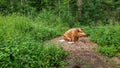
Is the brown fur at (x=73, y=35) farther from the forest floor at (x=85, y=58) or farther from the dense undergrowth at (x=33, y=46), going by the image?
the dense undergrowth at (x=33, y=46)

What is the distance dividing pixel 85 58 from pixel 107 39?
5.37 feet

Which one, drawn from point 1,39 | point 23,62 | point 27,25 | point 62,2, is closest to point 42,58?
point 23,62

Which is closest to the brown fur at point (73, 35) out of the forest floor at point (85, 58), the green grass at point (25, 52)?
the forest floor at point (85, 58)

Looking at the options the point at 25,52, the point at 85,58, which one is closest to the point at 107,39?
the point at 85,58

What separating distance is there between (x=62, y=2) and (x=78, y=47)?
23.8 ft

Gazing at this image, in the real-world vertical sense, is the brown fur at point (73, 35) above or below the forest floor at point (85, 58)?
above

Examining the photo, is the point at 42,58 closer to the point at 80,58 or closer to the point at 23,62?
the point at 23,62

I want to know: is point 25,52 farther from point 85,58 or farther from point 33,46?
point 85,58

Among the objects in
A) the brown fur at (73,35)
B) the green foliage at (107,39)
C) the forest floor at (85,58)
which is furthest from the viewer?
the brown fur at (73,35)

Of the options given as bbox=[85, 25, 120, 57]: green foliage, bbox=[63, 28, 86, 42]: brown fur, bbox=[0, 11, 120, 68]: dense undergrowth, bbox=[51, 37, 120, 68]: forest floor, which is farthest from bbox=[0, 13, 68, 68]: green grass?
bbox=[85, 25, 120, 57]: green foliage

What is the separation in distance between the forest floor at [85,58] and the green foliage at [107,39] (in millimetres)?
240

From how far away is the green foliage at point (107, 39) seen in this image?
7.04 m

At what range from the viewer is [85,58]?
20.9ft

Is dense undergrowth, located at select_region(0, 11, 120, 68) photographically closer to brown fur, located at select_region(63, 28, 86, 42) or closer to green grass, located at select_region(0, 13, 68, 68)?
green grass, located at select_region(0, 13, 68, 68)
